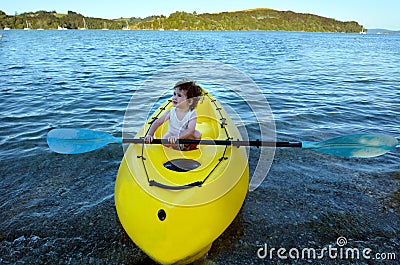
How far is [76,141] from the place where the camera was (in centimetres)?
405

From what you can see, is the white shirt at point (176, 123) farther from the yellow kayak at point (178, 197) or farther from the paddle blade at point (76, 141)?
the paddle blade at point (76, 141)

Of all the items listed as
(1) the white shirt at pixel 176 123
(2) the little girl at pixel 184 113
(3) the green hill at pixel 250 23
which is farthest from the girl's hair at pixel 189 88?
(3) the green hill at pixel 250 23

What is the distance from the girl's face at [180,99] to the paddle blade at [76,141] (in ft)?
3.26

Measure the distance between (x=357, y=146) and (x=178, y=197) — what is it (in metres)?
2.66

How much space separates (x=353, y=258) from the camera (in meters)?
3.13

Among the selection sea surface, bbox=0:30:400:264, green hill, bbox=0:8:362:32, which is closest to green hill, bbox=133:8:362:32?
green hill, bbox=0:8:362:32

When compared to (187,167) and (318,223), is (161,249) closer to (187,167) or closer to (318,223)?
(187,167)

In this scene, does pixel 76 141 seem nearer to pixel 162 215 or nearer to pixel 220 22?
pixel 162 215

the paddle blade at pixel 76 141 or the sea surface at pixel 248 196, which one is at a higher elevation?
the paddle blade at pixel 76 141

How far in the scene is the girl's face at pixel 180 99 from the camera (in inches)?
141

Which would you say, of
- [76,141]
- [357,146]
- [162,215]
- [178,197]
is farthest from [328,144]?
[76,141]

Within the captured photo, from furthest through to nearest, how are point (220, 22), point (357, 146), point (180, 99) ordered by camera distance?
point (220, 22) → point (357, 146) → point (180, 99)

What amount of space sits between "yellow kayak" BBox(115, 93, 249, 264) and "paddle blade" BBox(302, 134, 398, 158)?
128cm

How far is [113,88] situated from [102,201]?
7.15 metres
